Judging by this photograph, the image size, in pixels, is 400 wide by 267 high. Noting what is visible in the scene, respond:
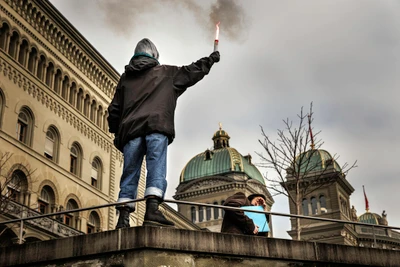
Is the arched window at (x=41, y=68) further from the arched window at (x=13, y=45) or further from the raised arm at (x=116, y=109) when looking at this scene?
the raised arm at (x=116, y=109)

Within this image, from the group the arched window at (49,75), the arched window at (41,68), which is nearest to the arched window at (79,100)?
the arched window at (49,75)

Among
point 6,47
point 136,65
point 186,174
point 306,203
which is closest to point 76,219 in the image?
point 6,47

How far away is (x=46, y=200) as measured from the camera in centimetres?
3481

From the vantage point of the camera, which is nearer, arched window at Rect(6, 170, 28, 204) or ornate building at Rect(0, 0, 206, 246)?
arched window at Rect(6, 170, 28, 204)

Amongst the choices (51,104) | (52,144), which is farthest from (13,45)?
(52,144)

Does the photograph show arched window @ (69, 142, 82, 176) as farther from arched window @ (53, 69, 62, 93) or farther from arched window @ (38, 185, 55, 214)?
arched window @ (53, 69, 62, 93)

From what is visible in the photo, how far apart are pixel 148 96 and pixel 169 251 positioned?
78.1 inches

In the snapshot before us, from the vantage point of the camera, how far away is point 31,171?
109 ft

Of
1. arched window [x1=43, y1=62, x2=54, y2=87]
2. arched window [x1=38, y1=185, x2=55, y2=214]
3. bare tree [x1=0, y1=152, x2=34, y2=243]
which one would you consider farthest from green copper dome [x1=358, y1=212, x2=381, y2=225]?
bare tree [x1=0, y1=152, x2=34, y2=243]

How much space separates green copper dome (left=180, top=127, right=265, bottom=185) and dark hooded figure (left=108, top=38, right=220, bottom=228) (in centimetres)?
9185

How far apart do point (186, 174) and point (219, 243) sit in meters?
97.6

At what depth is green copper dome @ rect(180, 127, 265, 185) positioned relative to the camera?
10006 cm

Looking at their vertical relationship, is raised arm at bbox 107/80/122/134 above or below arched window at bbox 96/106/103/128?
below

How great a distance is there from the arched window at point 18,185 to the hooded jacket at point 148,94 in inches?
993
